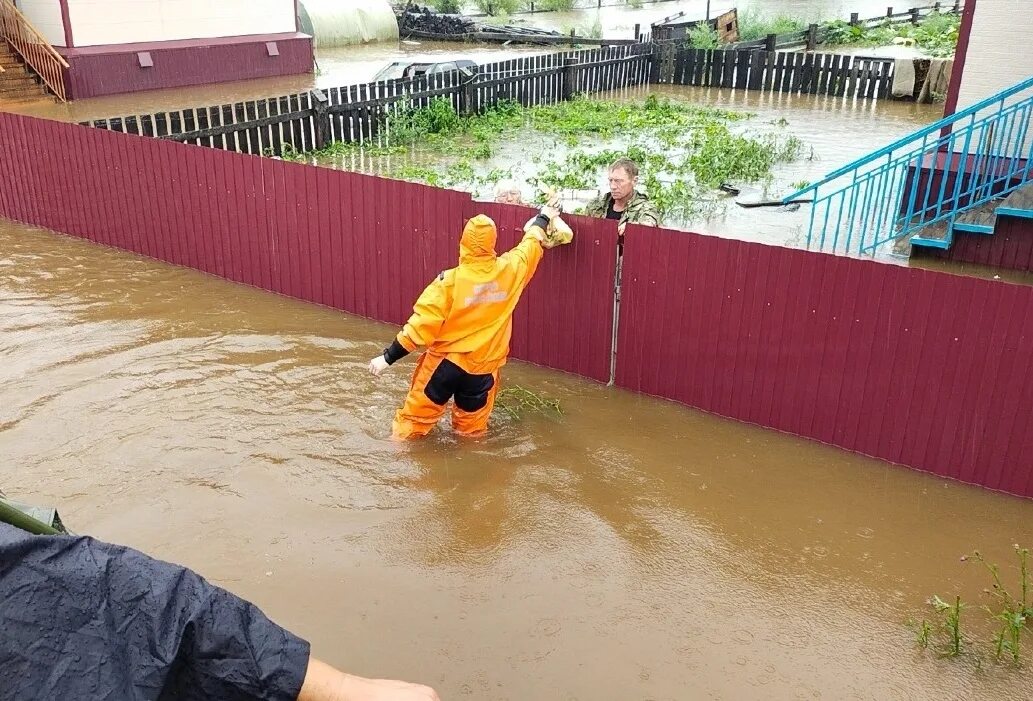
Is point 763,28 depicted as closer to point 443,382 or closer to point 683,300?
point 683,300

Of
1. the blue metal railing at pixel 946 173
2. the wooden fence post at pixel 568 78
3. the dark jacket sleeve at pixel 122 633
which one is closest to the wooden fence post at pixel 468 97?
the wooden fence post at pixel 568 78

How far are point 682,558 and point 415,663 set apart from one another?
5.59ft

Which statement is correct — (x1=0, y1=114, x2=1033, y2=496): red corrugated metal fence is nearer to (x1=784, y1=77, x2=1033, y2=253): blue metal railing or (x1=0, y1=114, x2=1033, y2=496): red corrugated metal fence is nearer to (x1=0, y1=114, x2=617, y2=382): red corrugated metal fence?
(x1=0, y1=114, x2=617, y2=382): red corrugated metal fence

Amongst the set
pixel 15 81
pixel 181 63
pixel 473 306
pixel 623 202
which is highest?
pixel 181 63

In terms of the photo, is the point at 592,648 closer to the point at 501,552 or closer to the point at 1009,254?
the point at 501,552

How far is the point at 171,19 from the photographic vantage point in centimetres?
2109

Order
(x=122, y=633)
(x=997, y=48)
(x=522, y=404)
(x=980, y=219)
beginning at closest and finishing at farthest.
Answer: (x=122, y=633) → (x=522, y=404) → (x=980, y=219) → (x=997, y=48)

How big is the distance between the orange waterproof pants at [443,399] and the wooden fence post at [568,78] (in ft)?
51.5

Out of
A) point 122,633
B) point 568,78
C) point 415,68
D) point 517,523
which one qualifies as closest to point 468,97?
point 415,68

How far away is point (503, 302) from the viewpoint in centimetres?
567

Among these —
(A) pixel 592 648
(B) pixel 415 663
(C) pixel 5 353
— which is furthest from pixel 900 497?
(C) pixel 5 353

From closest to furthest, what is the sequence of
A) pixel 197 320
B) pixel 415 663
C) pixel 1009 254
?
pixel 415 663 → pixel 197 320 → pixel 1009 254

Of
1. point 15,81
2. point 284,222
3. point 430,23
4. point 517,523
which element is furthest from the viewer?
point 430,23

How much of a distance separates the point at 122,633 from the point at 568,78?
20.3m
